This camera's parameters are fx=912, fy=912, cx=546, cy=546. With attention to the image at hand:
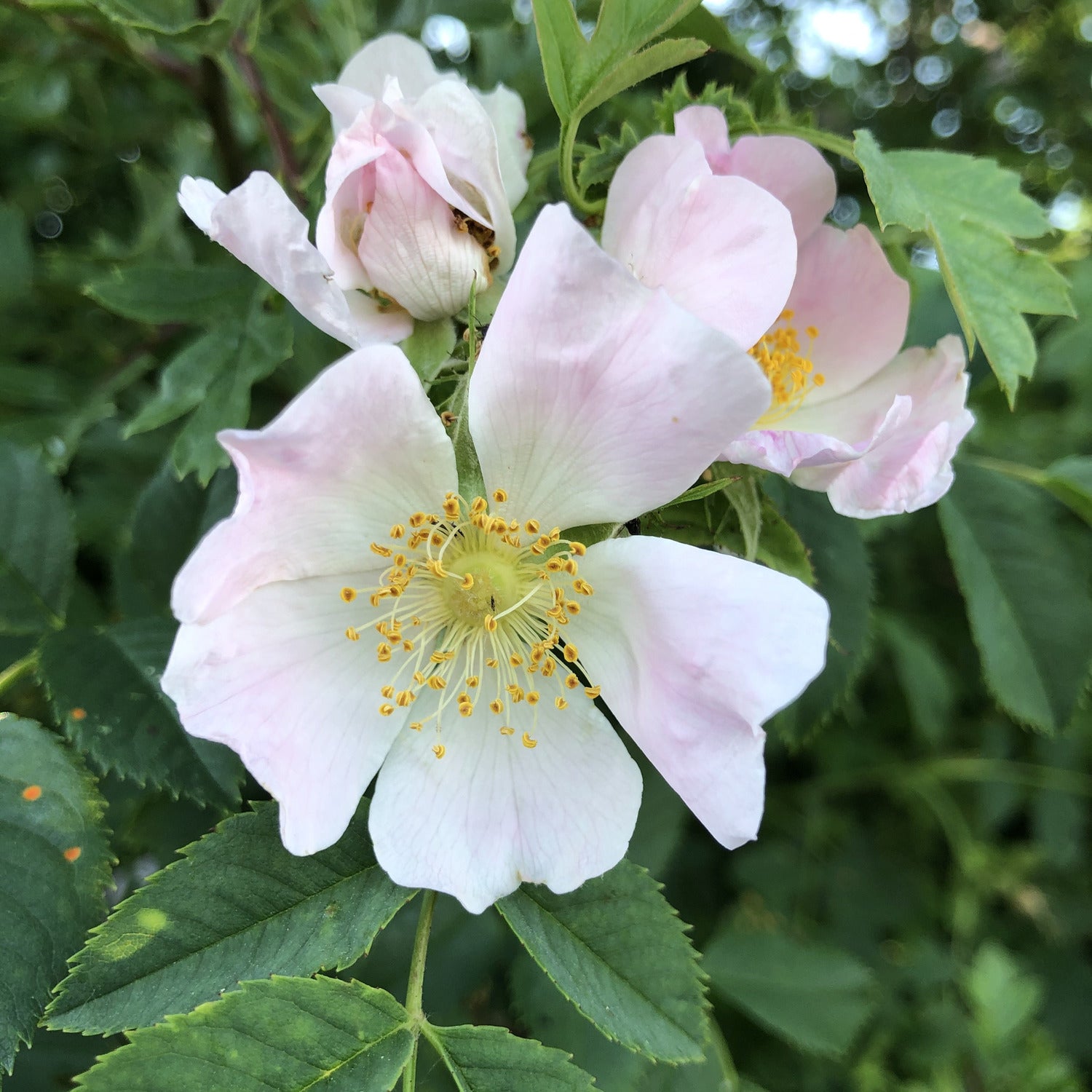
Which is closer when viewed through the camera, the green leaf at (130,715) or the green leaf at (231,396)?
the green leaf at (130,715)

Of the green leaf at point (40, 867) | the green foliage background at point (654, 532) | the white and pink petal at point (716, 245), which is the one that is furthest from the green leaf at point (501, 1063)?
the white and pink petal at point (716, 245)

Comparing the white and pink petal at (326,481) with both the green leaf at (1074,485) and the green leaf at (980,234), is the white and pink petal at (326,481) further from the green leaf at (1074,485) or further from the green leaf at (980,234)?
the green leaf at (1074,485)

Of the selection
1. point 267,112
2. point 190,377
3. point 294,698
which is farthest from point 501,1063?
point 267,112

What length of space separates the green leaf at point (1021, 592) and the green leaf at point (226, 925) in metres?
0.88

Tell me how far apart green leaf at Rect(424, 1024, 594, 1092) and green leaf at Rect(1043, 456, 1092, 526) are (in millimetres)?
1008

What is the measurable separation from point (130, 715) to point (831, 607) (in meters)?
0.86

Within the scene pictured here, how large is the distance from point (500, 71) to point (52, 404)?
1.01 metres

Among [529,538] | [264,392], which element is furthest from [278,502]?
[264,392]

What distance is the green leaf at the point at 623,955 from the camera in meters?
0.86

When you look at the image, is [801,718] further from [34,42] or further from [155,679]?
[34,42]

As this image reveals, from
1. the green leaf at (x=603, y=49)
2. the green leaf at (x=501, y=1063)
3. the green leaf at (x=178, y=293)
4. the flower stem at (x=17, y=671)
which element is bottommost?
the green leaf at (x=501, y=1063)

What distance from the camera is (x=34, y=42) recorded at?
1.66 m

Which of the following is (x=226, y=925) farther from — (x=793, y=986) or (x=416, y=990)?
(x=793, y=986)

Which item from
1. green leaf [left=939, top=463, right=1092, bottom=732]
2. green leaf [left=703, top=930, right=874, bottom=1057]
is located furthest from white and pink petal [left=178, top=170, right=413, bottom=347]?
green leaf [left=703, top=930, right=874, bottom=1057]
